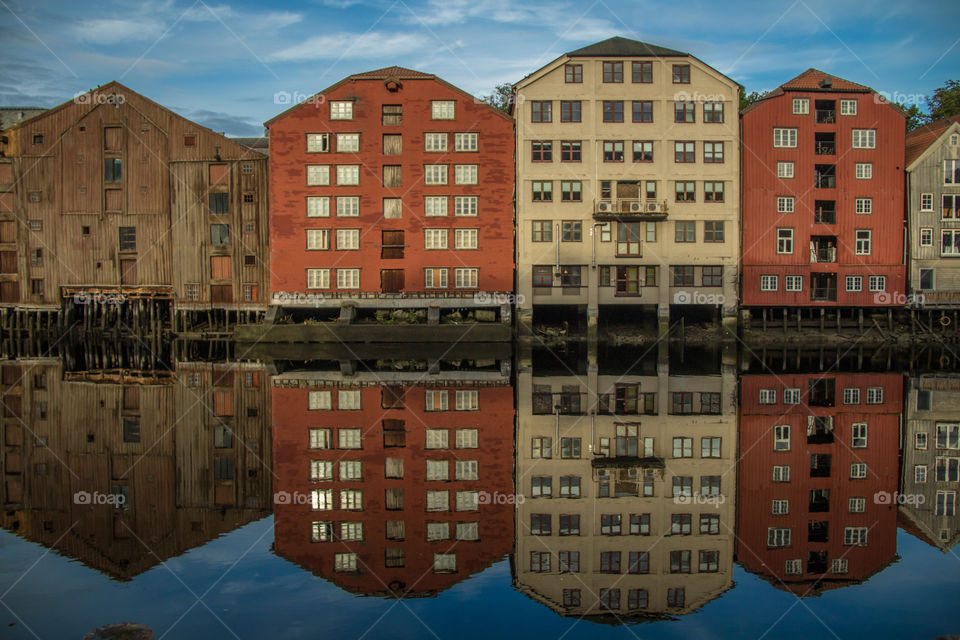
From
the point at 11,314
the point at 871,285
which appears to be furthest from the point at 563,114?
the point at 11,314

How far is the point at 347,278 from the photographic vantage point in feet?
168

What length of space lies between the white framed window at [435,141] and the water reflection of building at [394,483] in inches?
991

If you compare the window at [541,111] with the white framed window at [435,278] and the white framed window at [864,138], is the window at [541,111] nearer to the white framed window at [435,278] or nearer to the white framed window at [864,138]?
the white framed window at [435,278]

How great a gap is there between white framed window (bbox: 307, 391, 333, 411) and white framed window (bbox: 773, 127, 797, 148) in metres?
35.2

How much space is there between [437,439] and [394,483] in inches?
162

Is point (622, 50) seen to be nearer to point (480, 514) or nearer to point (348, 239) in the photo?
point (348, 239)

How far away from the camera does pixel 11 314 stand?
184 feet

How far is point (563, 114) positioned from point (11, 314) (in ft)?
130

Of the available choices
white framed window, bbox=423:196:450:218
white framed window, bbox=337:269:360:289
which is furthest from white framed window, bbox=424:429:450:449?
white framed window, bbox=423:196:450:218

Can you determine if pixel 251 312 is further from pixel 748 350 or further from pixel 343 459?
pixel 343 459

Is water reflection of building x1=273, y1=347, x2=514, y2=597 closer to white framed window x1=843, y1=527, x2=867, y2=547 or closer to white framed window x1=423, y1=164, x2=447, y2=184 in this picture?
white framed window x1=843, y1=527, x2=867, y2=547

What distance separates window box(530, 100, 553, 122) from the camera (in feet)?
167

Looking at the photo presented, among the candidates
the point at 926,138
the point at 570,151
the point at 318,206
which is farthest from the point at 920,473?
the point at 926,138

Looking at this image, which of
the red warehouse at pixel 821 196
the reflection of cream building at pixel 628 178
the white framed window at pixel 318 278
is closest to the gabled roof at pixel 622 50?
the reflection of cream building at pixel 628 178
